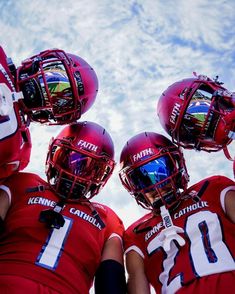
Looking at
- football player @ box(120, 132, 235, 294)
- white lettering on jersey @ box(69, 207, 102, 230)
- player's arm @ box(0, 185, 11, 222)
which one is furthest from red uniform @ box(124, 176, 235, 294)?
player's arm @ box(0, 185, 11, 222)

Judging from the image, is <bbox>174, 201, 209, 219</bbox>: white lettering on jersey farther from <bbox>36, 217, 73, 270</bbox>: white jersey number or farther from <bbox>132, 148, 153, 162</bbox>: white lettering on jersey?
<bbox>36, 217, 73, 270</bbox>: white jersey number

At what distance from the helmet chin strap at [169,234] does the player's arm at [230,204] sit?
39 cm

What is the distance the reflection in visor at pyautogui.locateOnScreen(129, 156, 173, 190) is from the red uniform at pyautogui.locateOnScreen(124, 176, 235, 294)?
29cm

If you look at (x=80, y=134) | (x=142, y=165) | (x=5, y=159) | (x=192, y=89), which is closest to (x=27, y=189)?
(x=5, y=159)

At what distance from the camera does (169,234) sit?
→ 317 centimetres

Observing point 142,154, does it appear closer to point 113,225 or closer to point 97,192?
point 97,192

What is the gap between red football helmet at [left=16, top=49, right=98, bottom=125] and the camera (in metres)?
3.31

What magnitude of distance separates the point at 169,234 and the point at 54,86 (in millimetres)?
1517

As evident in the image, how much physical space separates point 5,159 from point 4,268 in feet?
2.61

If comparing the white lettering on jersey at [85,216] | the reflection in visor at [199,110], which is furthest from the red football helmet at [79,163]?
the reflection in visor at [199,110]

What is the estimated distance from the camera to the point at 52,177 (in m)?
3.61

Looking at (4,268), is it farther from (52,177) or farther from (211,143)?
(211,143)

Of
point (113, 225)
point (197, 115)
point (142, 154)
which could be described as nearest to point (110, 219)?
point (113, 225)

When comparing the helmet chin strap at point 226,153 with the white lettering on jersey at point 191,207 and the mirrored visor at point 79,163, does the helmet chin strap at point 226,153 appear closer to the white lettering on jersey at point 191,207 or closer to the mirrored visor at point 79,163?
the white lettering on jersey at point 191,207
